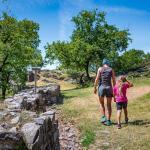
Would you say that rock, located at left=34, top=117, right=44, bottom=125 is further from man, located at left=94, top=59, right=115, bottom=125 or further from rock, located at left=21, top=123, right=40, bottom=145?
man, located at left=94, top=59, right=115, bottom=125

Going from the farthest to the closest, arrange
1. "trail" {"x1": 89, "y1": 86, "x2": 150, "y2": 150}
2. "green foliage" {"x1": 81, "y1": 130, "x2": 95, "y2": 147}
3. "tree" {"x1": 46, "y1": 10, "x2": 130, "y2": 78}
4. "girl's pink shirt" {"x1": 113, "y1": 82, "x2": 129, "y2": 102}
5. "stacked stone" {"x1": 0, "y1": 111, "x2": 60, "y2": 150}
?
1. "tree" {"x1": 46, "y1": 10, "x2": 130, "y2": 78}
2. "girl's pink shirt" {"x1": 113, "y1": 82, "x2": 129, "y2": 102}
3. "green foliage" {"x1": 81, "y1": 130, "x2": 95, "y2": 147}
4. "trail" {"x1": 89, "y1": 86, "x2": 150, "y2": 150}
5. "stacked stone" {"x1": 0, "y1": 111, "x2": 60, "y2": 150}

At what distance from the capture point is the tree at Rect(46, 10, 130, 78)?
5631cm

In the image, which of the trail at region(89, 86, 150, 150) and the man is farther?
the man

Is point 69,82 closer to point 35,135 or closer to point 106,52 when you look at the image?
point 106,52

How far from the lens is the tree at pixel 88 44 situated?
56312mm

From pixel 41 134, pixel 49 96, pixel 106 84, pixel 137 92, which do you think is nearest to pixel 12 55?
pixel 49 96

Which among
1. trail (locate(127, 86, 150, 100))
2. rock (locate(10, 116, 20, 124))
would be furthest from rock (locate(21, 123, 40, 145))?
trail (locate(127, 86, 150, 100))

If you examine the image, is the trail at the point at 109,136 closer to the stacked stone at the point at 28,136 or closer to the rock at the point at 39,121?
the stacked stone at the point at 28,136

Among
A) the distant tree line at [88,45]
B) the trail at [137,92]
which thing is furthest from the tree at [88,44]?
the trail at [137,92]

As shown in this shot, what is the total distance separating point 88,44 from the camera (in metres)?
56.2

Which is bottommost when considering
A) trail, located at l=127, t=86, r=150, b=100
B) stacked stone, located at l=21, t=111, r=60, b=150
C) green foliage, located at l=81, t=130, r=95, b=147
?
green foliage, located at l=81, t=130, r=95, b=147

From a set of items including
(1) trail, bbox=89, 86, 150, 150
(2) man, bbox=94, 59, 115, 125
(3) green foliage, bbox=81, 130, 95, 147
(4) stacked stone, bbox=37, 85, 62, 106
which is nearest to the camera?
(1) trail, bbox=89, 86, 150, 150

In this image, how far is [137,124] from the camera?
51.1ft

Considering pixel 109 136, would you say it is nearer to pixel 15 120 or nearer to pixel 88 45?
pixel 15 120
